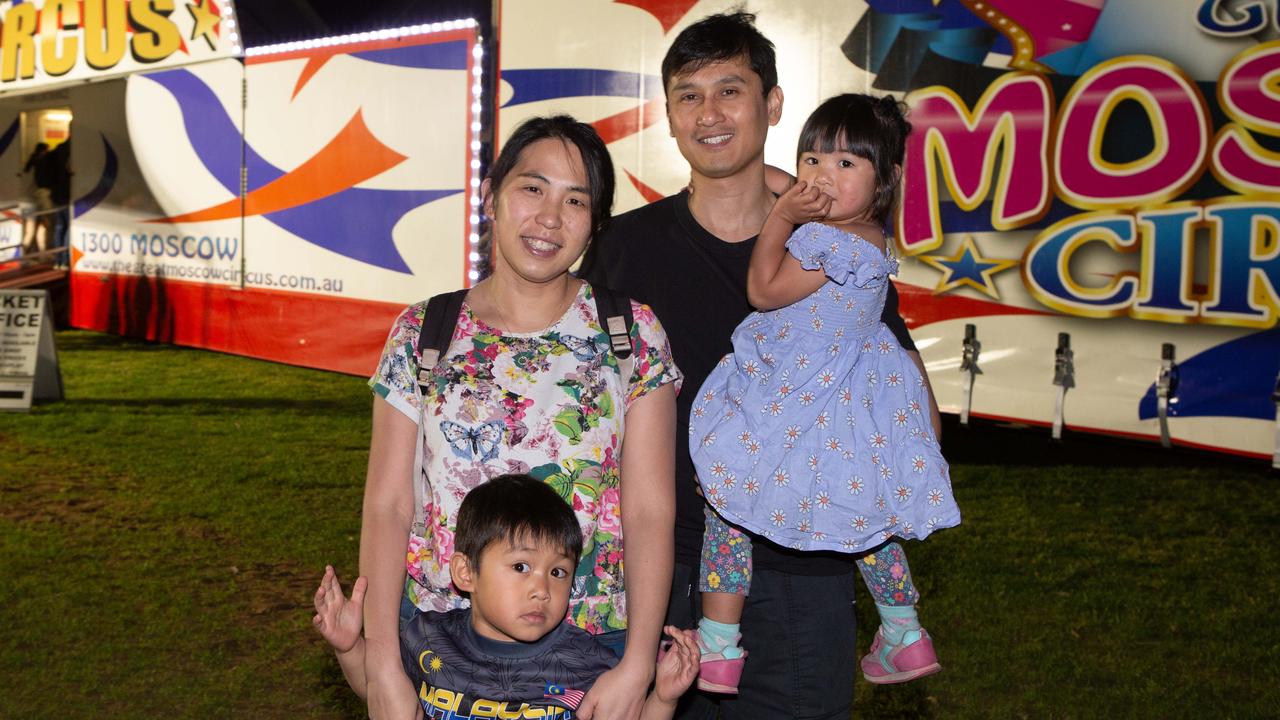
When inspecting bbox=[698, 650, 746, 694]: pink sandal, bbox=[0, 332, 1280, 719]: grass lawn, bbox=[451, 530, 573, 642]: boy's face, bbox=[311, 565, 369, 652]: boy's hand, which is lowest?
bbox=[0, 332, 1280, 719]: grass lawn

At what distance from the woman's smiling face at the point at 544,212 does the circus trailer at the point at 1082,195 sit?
5.11m

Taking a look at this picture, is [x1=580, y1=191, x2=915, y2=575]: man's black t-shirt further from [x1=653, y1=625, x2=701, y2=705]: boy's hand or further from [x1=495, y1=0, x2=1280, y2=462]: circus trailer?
[x1=495, y1=0, x2=1280, y2=462]: circus trailer

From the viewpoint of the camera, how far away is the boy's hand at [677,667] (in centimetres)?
215

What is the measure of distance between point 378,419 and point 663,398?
0.53 metres

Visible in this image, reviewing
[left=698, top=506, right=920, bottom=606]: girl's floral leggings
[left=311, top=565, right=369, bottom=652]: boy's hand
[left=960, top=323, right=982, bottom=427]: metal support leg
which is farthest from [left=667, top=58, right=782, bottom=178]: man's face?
[left=960, top=323, right=982, bottom=427]: metal support leg

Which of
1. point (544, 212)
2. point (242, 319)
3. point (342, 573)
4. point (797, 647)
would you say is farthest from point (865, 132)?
point (242, 319)

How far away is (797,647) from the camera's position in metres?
2.59

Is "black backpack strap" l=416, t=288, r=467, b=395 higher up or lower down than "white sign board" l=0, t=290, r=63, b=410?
higher up

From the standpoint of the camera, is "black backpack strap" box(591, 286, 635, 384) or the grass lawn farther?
the grass lawn

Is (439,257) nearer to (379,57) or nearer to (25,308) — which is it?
(379,57)

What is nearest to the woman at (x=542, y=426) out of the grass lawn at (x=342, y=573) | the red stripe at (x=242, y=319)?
Result: the grass lawn at (x=342, y=573)

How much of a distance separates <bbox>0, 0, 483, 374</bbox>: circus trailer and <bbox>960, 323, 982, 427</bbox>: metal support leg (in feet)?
14.7

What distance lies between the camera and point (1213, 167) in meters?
6.35

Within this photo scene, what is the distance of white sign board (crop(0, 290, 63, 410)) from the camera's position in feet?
32.2
